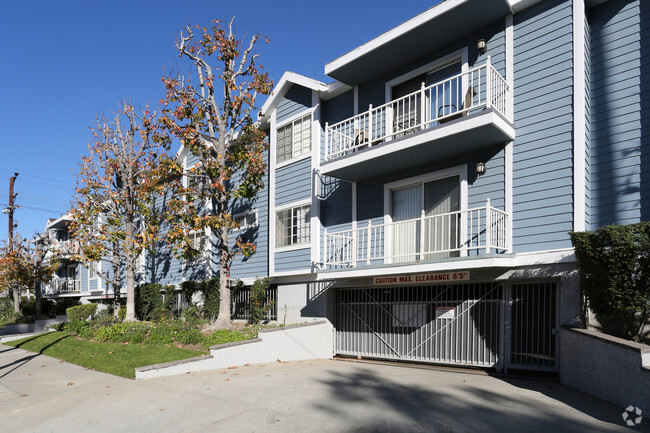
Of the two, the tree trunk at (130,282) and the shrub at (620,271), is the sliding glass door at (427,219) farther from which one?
the tree trunk at (130,282)

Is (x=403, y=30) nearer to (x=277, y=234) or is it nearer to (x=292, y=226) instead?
Answer: (x=292, y=226)

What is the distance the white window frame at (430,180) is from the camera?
37.1ft

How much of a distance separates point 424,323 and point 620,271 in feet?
17.7

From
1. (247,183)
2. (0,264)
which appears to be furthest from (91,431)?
(0,264)

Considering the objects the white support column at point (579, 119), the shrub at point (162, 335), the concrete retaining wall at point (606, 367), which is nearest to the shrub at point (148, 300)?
the shrub at point (162, 335)

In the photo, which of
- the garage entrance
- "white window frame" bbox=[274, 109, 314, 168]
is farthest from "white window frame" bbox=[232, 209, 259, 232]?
the garage entrance

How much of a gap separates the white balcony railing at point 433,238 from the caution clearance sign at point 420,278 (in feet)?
1.51

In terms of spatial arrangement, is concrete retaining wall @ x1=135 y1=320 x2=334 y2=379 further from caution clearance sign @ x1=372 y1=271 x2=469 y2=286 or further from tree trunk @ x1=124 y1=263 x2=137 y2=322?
tree trunk @ x1=124 y1=263 x2=137 y2=322

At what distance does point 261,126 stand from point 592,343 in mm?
13351

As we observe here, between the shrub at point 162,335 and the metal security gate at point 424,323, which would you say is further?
the shrub at point 162,335

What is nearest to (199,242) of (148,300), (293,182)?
(148,300)

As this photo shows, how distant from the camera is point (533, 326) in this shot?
1020cm

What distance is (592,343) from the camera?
26.8 ft

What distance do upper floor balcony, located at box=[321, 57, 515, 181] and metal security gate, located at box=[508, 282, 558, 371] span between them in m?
3.41
